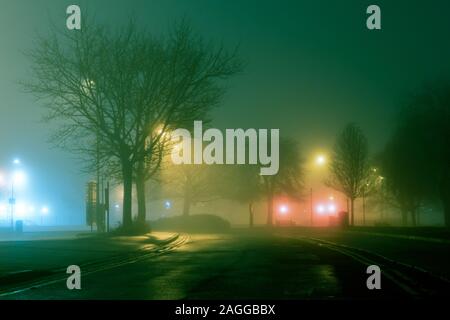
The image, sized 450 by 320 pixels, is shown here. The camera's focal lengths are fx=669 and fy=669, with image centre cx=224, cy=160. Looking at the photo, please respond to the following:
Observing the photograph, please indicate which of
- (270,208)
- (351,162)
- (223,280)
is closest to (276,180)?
(270,208)

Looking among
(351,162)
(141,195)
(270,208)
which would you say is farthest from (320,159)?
(270,208)

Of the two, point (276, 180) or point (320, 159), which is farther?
point (276, 180)

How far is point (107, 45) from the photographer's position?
38.4 m

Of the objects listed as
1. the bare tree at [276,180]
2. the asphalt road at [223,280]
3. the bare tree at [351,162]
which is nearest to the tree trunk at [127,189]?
the asphalt road at [223,280]

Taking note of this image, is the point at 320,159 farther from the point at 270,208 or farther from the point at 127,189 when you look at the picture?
the point at 127,189

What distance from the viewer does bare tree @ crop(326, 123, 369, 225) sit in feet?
203

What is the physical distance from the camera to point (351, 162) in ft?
203

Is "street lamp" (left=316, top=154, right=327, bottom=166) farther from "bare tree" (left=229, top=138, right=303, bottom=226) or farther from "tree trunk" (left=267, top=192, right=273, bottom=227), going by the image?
"tree trunk" (left=267, top=192, right=273, bottom=227)

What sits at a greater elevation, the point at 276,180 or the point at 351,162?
the point at 351,162

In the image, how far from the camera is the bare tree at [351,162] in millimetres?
61750

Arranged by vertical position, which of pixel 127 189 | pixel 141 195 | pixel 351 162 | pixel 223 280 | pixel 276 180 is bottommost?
pixel 223 280

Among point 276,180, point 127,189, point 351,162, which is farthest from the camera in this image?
point 276,180

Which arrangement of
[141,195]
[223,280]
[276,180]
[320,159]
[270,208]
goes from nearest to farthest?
1. [223,280]
2. [141,195]
3. [320,159]
4. [270,208]
5. [276,180]
